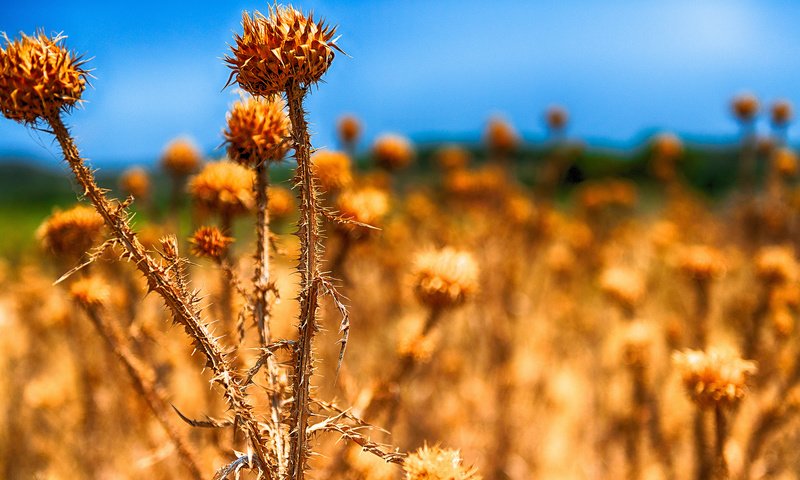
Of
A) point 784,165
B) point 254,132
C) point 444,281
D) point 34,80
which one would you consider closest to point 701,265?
point 444,281

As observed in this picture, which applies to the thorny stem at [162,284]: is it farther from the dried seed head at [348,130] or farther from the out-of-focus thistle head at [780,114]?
the out-of-focus thistle head at [780,114]

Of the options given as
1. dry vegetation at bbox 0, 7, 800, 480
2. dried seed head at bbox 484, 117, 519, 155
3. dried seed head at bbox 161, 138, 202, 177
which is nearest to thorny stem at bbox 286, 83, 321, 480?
dry vegetation at bbox 0, 7, 800, 480

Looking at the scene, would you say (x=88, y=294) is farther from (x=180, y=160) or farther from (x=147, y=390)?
(x=180, y=160)

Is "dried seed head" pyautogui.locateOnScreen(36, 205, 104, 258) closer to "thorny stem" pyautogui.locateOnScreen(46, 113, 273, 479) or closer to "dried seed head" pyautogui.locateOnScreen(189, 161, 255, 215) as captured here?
"dried seed head" pyautogui.locateOnScreen(189, 161, 255, 215)

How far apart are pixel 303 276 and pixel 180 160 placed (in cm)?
207

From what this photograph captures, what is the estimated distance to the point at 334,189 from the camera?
195cm

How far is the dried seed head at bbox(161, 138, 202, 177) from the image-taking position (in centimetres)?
262

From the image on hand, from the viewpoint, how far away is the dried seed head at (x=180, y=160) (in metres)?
2.62

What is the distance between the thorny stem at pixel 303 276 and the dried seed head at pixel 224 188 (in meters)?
0.67

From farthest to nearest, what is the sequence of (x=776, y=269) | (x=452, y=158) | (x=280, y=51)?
(x=452, y=158) < (x=776, y=269) < (x=280, y=51)

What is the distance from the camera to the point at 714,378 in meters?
1.31

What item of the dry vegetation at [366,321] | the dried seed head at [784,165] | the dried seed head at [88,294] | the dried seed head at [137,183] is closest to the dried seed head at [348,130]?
the dry vegetation at [366,321]

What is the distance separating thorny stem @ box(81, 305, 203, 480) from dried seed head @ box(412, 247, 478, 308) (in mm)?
697

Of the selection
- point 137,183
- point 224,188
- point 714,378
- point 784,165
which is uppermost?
point 784,165
